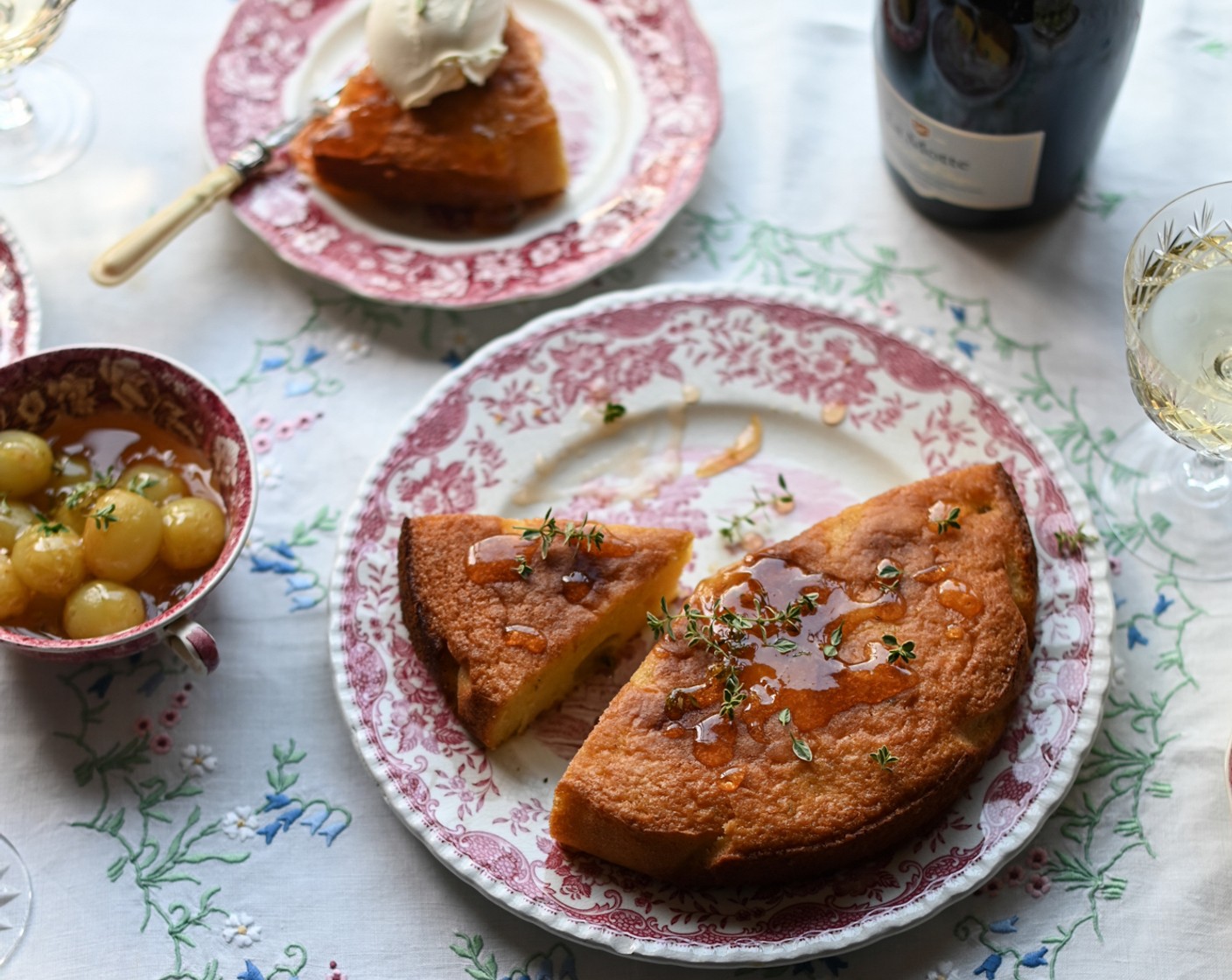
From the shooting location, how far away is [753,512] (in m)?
2.60

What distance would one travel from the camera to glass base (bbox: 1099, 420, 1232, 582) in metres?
2.55

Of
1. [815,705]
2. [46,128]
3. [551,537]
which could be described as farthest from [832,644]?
[46,128]

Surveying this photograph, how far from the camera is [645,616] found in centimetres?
247

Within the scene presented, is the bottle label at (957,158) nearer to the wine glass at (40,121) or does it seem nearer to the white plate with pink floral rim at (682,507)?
the white plate with pink floral rim at (682,507)

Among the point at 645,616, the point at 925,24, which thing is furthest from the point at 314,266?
the point at 925,24

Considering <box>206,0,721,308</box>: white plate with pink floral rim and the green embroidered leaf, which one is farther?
<box>206,0,721,308</box>: white plate with pink floral rim

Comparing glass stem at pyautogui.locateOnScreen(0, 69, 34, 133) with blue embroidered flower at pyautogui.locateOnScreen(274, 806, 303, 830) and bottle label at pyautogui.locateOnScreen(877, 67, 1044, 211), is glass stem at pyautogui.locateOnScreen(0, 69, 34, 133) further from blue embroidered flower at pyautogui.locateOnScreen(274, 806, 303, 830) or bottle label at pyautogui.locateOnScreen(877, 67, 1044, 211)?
bottle label at pyautogui.locateOnScreen(877, 67, 1044, 211)

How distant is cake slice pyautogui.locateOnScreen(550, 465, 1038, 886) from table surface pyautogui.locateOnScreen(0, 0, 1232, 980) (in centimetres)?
26

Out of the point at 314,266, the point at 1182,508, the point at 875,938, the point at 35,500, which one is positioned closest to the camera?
the point at 875,938

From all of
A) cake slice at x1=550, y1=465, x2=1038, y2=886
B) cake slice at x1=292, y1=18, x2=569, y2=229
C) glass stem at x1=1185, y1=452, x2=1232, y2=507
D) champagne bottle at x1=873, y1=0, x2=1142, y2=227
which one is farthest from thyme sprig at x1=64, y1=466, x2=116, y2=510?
glass stem at x1=1185, y1=452, x2=1232, y2=507

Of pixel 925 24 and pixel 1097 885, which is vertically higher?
pixel 925 24

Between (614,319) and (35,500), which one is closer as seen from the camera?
(35,500)

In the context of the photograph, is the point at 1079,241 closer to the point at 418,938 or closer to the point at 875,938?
the point at 875,938

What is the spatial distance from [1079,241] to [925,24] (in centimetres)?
73
